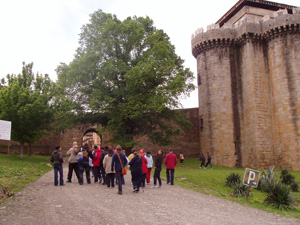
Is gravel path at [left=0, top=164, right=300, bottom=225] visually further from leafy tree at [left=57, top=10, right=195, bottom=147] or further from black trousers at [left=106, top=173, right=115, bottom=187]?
leafy tree at [left=57, top=10, right=195, bottom=147]

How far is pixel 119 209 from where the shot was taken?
7246mm

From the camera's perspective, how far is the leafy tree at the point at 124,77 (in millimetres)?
21494

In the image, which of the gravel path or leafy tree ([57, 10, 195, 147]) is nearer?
the gravel path

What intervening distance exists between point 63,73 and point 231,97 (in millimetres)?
15973

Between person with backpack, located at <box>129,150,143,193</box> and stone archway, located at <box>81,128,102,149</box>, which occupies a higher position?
stone archway, located at <box>81,128,102,149</box>

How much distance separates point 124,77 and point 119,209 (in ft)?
53.7

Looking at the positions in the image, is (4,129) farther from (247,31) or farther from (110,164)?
(247,31)

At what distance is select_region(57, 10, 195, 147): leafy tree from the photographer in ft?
70.5

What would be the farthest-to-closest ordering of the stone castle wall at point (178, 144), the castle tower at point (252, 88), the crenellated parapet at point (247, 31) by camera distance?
the stone castle wall at point (178, 144) < the crenellated parapet at point (247, 31) < the castle tower at point (252, 88)

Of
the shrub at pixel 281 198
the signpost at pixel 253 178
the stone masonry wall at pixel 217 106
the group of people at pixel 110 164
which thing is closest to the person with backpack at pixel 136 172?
the group of people at pixel 110 164

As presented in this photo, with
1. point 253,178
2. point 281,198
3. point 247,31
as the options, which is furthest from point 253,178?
point 247,31

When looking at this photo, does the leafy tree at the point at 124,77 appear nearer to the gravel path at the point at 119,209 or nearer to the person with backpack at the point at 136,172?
the person with backpack at the point at 136,172

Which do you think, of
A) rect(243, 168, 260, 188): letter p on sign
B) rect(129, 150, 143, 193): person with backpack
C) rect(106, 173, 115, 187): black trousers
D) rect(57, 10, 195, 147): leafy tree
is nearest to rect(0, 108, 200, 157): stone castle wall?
rect(57, 10, 195, 147): leafy tree

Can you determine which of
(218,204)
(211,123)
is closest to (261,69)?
(211,123)
